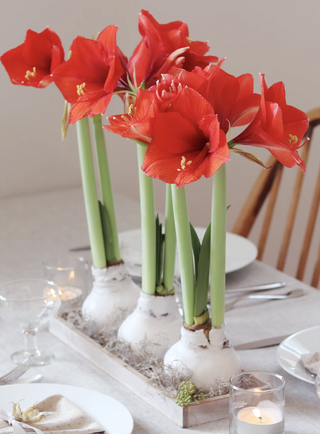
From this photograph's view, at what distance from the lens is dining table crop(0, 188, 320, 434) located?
723mm

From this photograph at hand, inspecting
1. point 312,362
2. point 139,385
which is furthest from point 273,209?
point 139,385

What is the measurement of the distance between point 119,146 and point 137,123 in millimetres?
1657

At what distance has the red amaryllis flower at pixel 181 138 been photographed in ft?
1.86

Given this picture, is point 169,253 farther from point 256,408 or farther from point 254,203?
point 254,203

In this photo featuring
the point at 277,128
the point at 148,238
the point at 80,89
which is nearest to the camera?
the point at 277,128

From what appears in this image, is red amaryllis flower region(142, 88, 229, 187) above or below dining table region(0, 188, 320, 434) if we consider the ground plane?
above

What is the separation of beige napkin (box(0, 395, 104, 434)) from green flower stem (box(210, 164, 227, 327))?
0.19m

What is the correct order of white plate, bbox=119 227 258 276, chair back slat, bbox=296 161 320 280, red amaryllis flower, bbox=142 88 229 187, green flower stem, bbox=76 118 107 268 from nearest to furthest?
red amaryllis flower, bbox=142 88 229 187, green flower stem, bbox=76 118 107 268, white plate, bbox=119 227 258 276, chair back slat, bbox=296 161 320 280

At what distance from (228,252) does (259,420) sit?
66cm

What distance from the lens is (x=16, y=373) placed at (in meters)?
0.82

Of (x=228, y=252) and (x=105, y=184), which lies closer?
(x=105, y=184)

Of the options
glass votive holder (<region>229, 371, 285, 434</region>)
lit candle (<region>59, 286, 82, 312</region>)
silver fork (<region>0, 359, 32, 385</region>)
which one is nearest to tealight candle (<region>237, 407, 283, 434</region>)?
glass votive holder (<region>229, 371, 285, 434</region>)

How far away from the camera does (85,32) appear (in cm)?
203

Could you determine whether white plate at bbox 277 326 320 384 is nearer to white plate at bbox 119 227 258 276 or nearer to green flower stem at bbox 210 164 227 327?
green flower stem at bbox 210 164 227 327
